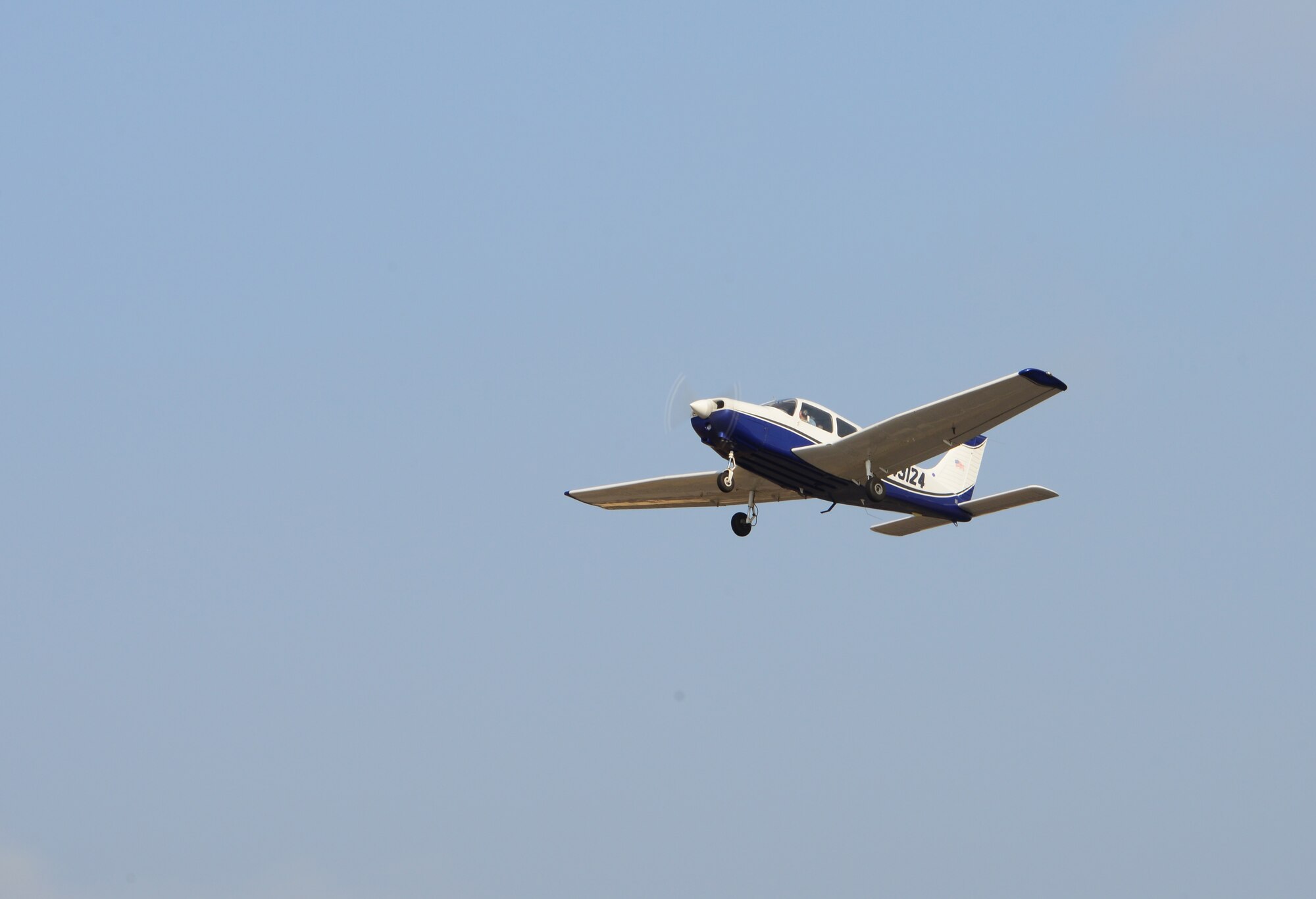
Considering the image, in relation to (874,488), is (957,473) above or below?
above

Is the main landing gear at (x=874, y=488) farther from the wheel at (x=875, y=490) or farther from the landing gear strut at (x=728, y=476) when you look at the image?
the landing gear strut at (x=728, y=476)

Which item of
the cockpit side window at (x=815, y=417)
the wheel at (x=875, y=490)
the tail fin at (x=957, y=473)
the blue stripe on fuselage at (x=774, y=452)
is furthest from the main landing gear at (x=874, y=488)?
the tail fin at (x=957, y=473)

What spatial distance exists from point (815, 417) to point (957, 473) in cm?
521

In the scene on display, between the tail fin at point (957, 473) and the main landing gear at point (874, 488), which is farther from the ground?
the tail fin at point (957, 473)

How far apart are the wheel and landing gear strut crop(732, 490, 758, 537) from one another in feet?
7.80

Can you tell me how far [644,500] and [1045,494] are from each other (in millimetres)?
8817

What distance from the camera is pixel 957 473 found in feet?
123

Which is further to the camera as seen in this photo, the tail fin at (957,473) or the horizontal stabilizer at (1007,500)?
the tail fin at (957,473)

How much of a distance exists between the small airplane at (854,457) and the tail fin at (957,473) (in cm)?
2

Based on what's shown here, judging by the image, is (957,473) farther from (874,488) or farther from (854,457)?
→ (854,457)

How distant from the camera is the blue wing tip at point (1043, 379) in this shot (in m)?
30.6

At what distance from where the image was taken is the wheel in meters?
34.6

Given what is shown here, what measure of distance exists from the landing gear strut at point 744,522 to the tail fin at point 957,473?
15.3ft

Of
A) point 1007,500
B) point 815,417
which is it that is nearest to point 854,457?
point 815,417
